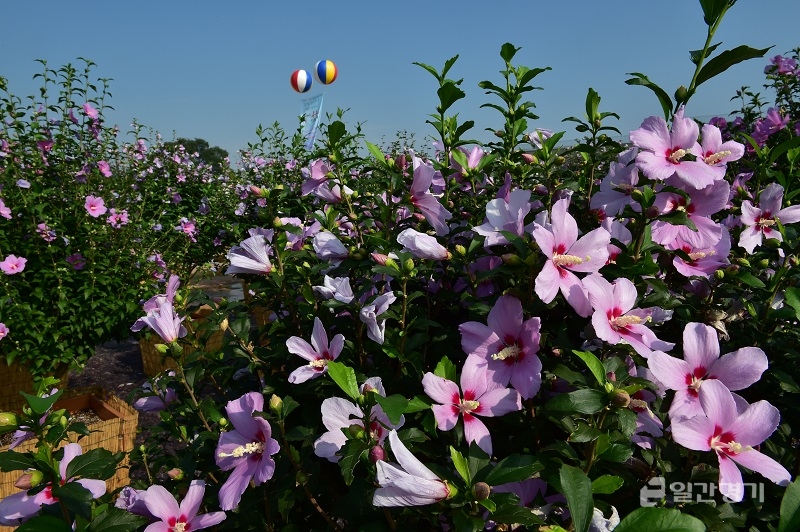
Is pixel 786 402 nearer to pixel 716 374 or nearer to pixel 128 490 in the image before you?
pixel 716 374

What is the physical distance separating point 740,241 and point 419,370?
0.81 metres

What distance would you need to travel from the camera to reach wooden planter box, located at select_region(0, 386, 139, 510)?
293cm

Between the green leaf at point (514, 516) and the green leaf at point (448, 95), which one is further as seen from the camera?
the green leaf at point (448, 95)

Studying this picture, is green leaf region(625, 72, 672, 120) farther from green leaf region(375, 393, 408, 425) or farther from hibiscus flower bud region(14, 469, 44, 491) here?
hibiscus flower bud region(14, 469, 44, 491)

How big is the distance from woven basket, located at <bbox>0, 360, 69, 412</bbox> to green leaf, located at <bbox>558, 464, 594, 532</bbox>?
4.42 metres

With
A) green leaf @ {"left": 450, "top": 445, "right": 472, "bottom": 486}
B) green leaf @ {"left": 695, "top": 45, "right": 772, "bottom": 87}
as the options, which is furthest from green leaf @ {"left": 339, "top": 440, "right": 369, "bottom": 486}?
green leaf @ {"left": 695, "top": 45, "right": 772, "bottom": 87}

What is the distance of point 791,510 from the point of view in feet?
2.09

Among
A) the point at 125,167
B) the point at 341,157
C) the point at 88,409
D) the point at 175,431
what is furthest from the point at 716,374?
the point at 125,167

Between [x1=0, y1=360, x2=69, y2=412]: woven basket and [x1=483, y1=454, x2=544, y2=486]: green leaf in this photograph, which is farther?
[x1=0, y1=360, x2=69, y2=412]: woven basket

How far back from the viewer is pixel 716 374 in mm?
900

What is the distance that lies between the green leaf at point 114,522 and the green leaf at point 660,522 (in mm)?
848

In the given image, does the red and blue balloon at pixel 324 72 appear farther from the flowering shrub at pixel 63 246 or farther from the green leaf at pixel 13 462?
the green leaf at pixel 13 462

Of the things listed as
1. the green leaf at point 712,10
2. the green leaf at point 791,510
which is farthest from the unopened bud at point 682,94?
the green leaf at point 791,510

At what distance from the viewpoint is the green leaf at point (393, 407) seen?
2.54ft
